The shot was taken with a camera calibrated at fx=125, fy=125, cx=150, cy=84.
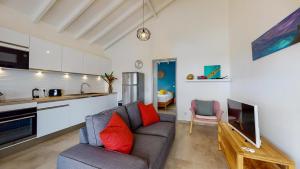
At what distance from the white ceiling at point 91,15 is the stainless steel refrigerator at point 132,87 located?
167 centimetres

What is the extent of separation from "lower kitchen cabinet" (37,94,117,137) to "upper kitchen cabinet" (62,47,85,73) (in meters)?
0.91

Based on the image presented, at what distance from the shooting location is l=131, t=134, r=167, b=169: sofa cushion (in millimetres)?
1391

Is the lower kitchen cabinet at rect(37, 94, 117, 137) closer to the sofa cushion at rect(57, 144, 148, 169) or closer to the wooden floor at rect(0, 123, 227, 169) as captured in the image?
the wooden floor at rect(0, 123, 227, 169)

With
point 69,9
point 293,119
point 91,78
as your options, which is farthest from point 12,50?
point 293,119

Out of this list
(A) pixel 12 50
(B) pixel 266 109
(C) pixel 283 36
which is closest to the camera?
(C) pixel 283 36

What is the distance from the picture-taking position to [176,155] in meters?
2.25

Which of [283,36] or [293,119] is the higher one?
[283,36]

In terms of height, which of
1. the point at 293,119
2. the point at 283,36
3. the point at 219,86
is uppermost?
the point at 283,36

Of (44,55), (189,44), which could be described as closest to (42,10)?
(44,55)

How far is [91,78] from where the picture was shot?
187 inches

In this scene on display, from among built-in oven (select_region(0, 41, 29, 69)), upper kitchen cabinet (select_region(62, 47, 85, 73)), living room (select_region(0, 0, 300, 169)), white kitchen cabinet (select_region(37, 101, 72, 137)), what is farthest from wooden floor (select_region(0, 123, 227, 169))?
upper kitchen cabinet (select_region(62, 47, 85, 73))

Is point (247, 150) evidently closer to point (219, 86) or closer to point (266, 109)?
point (266, 109)

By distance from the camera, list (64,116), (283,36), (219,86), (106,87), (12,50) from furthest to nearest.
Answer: (106,87)
(219,86)
(64,116)
(12,50)
(283,36)

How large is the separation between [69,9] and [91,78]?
2307 mm
